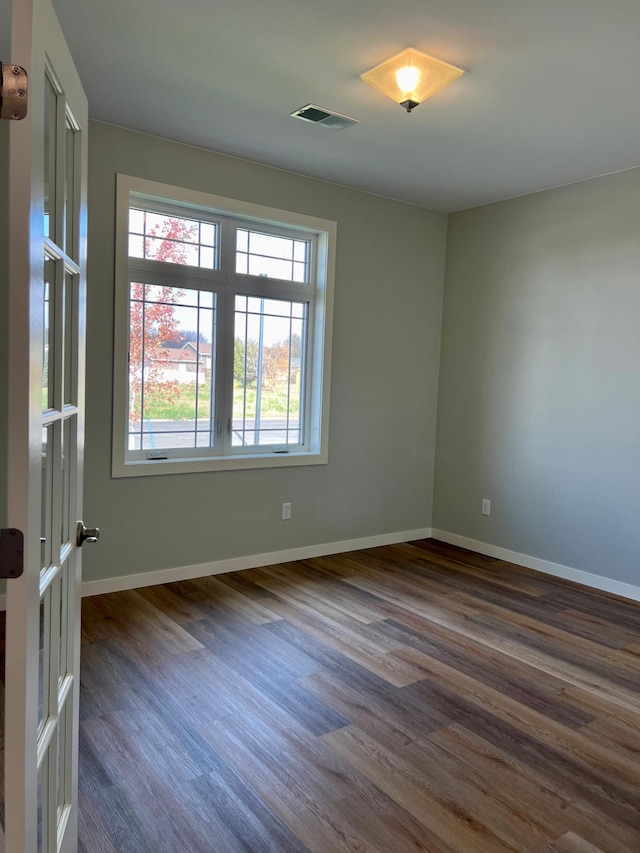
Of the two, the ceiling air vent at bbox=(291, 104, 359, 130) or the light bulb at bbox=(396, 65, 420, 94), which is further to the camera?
the ceiling air vent at bbox=(291, 104, 359, 130)

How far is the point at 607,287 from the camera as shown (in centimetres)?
398

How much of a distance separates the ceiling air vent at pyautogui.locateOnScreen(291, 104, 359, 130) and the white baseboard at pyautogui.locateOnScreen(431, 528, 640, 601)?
318 cm

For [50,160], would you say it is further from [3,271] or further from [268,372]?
[268,372]

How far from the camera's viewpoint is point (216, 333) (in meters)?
3.98

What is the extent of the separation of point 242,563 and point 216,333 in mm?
1567

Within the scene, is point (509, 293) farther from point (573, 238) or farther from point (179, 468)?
point (179, 468)

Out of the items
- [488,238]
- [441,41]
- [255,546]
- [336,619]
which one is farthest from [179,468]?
[488,238]

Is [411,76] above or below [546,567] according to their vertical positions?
above

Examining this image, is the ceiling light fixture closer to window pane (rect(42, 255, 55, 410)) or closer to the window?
the window

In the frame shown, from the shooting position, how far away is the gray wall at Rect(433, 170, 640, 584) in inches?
153

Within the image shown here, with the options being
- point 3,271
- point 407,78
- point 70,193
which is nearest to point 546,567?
point 407,78

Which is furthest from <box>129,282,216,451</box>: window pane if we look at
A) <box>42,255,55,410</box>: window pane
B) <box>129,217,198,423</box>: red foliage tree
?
<box>42,255,55,410</box>: window pane

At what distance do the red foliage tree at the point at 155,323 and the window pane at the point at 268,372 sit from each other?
479mm

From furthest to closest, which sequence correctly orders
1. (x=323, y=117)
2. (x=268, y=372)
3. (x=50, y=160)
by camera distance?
1. (x=268, y=372)
2. (x=323, y=117)
3. (x=50, y=160)
